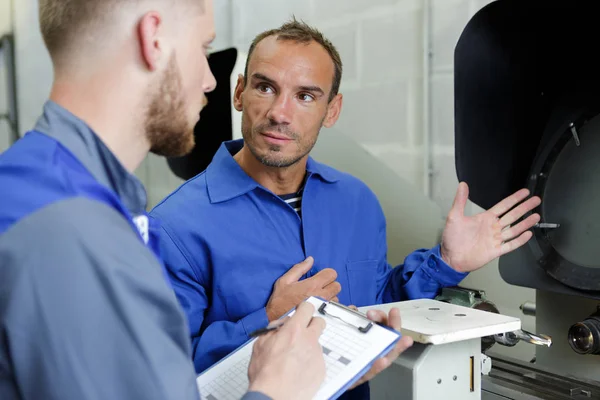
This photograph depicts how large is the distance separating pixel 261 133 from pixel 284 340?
0.58 m

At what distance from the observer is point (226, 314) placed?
3.57 feet

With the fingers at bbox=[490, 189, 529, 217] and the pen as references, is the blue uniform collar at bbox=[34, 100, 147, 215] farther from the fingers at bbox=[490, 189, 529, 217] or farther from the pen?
the fingers at bbox=[490, 189, 529, 217]

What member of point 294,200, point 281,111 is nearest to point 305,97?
point 281,111

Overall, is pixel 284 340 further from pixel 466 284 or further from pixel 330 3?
pixel 330 3

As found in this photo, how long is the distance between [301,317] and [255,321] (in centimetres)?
30

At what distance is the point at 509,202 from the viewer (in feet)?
3.84

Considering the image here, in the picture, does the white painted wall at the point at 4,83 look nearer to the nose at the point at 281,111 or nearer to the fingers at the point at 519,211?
the nose at the point at 281,111

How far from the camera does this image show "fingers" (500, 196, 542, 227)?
1.15 meters


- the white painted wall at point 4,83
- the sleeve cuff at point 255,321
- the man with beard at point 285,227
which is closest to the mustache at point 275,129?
the man with beard at point 285,227

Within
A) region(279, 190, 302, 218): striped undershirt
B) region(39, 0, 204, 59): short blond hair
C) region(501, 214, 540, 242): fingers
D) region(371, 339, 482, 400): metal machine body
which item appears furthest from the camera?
region(279, 190, 302, 218): striped undershirt

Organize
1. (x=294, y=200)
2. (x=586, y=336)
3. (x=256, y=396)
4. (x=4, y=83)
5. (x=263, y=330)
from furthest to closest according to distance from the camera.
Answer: (x=4, y=83) < (x=294, y=200) < (x=586, y=336) < (x=263, y=330) < (x=256, y=396)

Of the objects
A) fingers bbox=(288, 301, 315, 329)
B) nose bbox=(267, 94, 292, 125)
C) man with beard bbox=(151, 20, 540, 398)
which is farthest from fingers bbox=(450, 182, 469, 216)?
fingers bbox=(288, 301, 315, 329)

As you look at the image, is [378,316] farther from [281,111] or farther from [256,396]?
[281,111]

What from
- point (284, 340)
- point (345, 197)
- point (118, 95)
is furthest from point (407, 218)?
point (118, 95)
